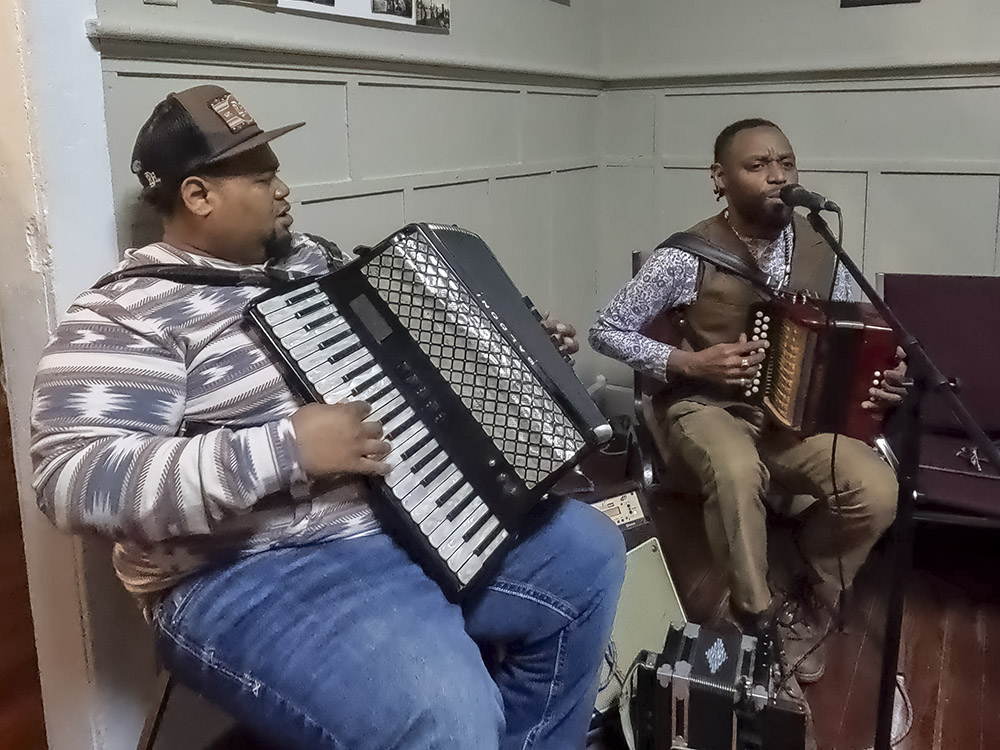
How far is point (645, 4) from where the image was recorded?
2969 mm

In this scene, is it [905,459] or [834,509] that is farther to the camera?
[834,509]

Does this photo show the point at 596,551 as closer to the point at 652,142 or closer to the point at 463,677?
the point at 463,677

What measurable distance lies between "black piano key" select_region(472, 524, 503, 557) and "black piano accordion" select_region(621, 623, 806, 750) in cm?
51

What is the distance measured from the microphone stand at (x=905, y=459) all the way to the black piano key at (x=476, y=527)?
70 cm

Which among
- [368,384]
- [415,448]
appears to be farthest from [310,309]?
[415,448]

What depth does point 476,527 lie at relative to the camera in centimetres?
119

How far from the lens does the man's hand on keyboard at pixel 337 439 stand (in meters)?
1.05

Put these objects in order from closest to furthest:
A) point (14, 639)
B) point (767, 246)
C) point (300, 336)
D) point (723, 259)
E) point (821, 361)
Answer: point (300, 336) → point (821, 361) → point (14, 639) → point (723, 259) → point (767, 246)

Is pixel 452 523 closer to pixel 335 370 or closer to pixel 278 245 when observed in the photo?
pixel 335 370

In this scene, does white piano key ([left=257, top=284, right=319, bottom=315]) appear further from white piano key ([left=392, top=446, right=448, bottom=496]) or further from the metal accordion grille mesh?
white piano key ([left=392, top=446, right=448, bottom=496])

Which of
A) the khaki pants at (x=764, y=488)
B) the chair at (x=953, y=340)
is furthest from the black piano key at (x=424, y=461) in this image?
the chair at (x=953, y=340)

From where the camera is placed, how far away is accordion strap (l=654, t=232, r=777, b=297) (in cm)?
197

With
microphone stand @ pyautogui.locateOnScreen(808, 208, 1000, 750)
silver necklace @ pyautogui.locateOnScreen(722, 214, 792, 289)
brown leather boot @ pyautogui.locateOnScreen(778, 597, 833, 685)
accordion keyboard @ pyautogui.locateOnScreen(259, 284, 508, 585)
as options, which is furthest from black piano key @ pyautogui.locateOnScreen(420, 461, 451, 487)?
silver necklace @ pyautogui.locateOnScreen(722, 214, 792, 289)

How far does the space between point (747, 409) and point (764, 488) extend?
21 cm
